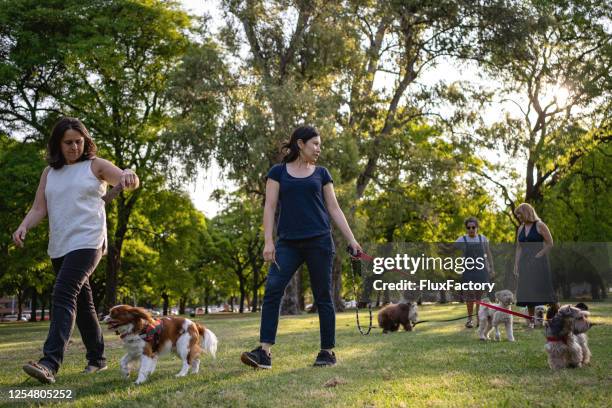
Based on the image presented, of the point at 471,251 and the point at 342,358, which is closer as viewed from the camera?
the point at 342,358

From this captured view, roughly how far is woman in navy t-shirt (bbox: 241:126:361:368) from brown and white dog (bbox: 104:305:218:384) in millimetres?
529

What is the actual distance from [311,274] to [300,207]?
0.69m

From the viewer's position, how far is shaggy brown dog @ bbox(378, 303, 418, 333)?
12.2 m

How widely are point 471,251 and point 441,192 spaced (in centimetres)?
1543

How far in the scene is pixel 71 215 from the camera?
5934mm

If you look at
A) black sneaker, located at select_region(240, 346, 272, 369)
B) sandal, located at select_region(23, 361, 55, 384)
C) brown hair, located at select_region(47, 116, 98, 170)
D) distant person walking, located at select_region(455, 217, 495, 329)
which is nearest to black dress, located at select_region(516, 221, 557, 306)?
distant person walking, located at select_region(455, 217, 495, 329)

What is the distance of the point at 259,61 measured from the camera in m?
23.5

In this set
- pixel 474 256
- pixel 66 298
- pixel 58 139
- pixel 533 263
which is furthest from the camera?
pixel 474 256

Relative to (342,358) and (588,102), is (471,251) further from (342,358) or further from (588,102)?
(588,102)

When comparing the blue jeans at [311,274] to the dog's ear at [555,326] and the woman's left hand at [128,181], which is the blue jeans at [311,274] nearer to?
the woman's left hand at [128,181]

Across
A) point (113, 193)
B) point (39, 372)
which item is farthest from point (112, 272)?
point (39, 372)

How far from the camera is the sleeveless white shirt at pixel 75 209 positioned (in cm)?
593

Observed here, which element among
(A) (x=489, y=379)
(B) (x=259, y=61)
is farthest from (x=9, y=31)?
(A) (x=489, y=379)

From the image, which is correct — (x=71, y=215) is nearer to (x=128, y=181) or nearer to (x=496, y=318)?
(x=128, y=181)
